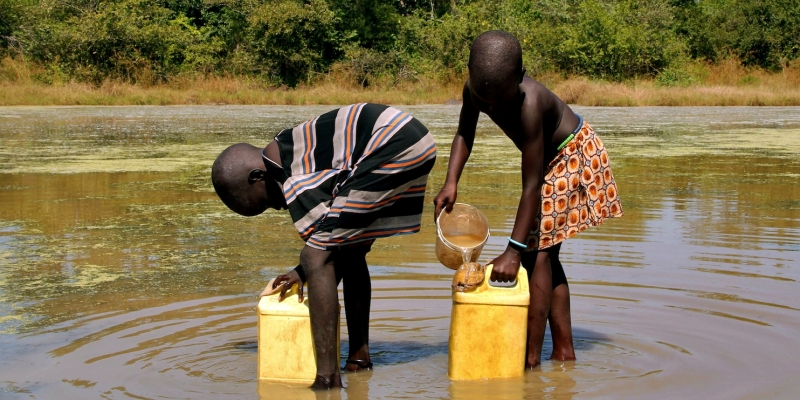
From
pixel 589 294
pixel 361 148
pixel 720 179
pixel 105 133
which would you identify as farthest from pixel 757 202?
pixel 105 133

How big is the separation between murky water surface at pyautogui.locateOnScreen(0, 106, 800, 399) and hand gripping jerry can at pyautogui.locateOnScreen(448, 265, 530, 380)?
75mm

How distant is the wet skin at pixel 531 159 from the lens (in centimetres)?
339

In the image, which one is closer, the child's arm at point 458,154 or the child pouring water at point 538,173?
the child pouring water at point 538,173

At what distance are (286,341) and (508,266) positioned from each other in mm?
838

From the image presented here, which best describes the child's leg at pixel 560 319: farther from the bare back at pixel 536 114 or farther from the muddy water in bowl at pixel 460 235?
the bare back at pixel 536 114

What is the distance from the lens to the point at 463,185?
27.8 feet

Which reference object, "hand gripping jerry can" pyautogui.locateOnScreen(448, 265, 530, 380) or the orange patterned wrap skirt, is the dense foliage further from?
"hand gripping jerry can" pyautogui.locateOnScreen(448, 265, 530, 380)

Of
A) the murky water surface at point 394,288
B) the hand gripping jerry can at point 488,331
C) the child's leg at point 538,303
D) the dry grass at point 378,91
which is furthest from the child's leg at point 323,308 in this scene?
the dry grass at point 378,91

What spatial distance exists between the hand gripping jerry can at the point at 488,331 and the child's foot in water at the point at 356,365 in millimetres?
344

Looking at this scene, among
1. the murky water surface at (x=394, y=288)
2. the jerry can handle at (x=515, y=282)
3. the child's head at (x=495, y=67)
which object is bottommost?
the murky water surface at (x=394, y=288)

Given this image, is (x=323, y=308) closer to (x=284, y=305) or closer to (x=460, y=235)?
(x=284, y=305)

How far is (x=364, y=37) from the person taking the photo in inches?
1288

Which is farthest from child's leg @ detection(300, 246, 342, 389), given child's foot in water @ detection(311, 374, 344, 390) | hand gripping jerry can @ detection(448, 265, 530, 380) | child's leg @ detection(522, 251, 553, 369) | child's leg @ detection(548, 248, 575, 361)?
child's leg @ detection(548, 248, 575, 361)

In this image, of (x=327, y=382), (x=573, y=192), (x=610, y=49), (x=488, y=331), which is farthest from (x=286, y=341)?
(x=610, y=49)
